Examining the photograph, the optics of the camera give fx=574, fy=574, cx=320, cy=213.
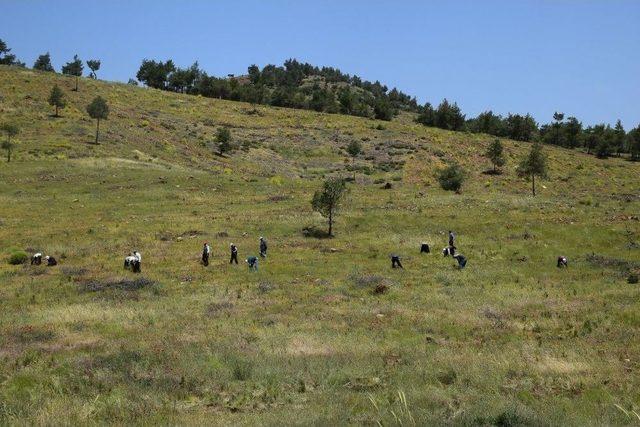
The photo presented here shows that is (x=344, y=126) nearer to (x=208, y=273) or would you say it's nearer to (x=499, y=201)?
(x=499, y=201)

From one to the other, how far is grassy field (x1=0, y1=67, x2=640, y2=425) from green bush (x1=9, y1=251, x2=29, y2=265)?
0.40 m

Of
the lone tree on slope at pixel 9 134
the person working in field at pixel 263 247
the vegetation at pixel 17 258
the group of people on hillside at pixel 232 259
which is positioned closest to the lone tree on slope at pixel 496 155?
the group of people on hillside at pixel 232 259

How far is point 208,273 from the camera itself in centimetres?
3688

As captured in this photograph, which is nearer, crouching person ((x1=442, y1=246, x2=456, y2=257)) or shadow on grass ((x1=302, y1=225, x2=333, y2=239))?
crouching person ((x1=442, y1=246, x2=456, y2=257))

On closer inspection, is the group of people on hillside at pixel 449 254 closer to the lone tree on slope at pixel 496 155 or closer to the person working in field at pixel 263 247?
the person working in field at pixel 263 247

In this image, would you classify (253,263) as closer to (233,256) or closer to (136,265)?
(233,256)

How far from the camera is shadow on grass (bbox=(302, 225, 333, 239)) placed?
1929 inches

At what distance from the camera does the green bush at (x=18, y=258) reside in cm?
3876

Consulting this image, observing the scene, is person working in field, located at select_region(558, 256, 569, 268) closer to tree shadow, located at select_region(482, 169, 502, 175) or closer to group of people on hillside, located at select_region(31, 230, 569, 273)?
group of people on hillside, located at select_region(31, 230, 569, 273)

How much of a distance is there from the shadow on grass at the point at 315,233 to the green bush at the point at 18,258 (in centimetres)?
2143

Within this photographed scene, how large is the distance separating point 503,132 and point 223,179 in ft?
345

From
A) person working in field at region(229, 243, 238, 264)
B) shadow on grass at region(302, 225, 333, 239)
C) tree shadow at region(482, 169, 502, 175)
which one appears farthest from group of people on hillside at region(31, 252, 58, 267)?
tree shadow at region(482, 169, 502, 175)

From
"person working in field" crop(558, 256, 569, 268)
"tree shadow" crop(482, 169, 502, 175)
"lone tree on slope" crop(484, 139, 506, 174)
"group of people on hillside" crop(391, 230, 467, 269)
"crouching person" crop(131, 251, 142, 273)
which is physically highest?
"lone tree on slope" crop(484, 139, 506, 174)

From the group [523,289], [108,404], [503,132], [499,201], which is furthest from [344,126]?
[108,404]
